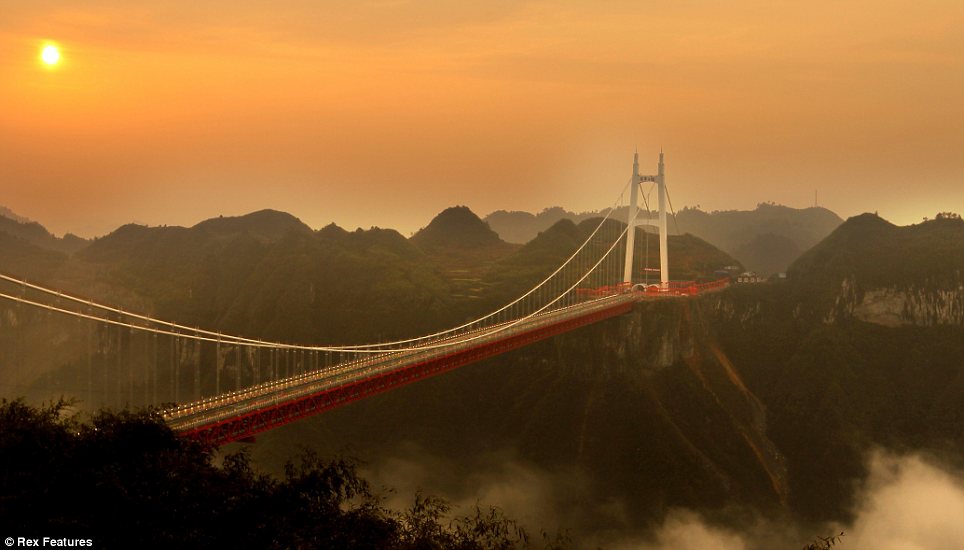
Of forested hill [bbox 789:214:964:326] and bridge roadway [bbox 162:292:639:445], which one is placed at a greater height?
forested hill [bbox 789:214:964:326]

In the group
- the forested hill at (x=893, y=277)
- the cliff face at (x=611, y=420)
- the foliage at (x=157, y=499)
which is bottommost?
the cliff face at (x=611, y=420)

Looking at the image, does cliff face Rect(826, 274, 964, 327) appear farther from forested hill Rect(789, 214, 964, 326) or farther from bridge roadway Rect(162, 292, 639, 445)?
bridge roadway Rect(162, 292, 639, 445)

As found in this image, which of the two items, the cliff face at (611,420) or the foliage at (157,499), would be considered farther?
the cliff face at (611,420)

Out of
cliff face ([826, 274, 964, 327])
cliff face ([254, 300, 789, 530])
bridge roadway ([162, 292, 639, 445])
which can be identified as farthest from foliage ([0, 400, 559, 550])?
cliff face ([826, 274, 964, 327])

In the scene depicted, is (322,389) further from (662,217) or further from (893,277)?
(893,277)

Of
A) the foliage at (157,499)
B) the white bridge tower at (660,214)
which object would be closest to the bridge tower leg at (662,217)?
the white bridge tower at (660,214)

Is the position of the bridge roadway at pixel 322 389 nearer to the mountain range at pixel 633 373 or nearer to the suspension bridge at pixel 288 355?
the suspension bridge at pixel 288 355

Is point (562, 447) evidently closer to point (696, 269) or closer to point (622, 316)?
point (622, 316)
